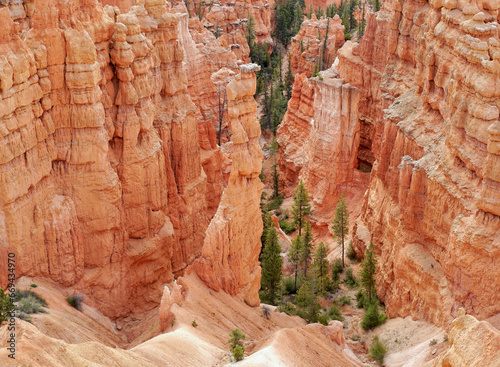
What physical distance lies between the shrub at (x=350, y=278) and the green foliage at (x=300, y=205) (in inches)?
225

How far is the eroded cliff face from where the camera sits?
25766 millimetres

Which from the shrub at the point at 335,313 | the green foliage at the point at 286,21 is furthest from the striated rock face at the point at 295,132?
the green foliage at the point at 286,21

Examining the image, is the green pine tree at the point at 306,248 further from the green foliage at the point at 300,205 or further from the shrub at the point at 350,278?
the green foliage at the point at 300,205

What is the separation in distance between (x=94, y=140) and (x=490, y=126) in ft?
55.5

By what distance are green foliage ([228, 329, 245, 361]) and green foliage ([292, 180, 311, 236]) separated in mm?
22150

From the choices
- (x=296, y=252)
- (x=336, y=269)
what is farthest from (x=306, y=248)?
(x=336, y=269)

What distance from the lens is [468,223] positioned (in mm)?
29578

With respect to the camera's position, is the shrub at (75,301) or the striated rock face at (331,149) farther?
the striated rock face at (331,149)

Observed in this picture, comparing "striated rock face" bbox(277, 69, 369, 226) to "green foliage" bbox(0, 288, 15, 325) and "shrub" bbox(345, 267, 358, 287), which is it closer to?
"shrub" bbox(345, 267, 358, 287)

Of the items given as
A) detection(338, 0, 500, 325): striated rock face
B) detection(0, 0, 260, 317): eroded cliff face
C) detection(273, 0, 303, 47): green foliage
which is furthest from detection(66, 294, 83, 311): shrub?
detection(273, 0, 303, 47): green foliage

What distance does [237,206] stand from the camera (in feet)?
101

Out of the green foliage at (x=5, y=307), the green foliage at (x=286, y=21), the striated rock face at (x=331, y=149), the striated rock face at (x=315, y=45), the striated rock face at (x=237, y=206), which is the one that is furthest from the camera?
the green foliage at (x=286, y=21)

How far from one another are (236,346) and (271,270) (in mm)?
14210

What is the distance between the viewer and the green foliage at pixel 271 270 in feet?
124
